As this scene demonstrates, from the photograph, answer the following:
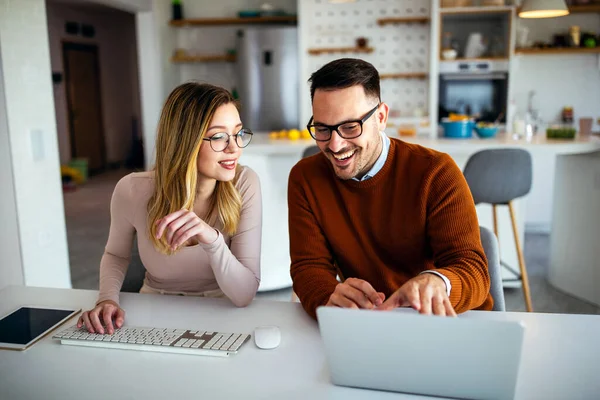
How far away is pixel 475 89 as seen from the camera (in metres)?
5.47

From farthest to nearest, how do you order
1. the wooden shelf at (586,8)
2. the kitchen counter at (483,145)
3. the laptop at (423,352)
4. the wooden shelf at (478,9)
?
the wooden shelf at (586,8) < the wooden shelf at (478,9) < the kitchen counter at (483,145) < the laptop at (423,352)

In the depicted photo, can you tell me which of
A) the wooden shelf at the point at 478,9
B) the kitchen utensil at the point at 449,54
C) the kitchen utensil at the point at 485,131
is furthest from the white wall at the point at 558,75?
the kitchen utensil at the point at 485,131

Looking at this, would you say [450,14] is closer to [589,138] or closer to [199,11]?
[589,138]

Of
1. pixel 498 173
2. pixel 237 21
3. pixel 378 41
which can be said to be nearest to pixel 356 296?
pixel 498 173

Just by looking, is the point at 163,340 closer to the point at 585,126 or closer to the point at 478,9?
the point at 585,126

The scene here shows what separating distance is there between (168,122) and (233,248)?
419 millimetres

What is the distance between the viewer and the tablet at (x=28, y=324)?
133 centimetres

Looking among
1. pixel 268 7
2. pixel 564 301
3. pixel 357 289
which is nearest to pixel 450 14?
pixel 268 7

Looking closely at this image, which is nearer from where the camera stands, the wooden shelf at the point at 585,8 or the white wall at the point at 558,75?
the wooden shelf at the point at 585,8

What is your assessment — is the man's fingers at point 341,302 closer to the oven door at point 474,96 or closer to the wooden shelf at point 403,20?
the oven door at point 474,96

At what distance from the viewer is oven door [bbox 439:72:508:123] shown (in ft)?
17.7

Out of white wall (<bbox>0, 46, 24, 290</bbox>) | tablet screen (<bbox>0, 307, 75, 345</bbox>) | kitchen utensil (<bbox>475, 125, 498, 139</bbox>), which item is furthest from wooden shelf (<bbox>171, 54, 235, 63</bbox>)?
tablet screen (<bbox>0, 307, 75, 345</bbox>)

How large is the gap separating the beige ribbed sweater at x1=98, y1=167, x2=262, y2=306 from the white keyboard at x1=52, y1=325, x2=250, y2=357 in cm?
28

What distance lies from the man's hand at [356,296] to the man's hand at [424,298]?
3cm
